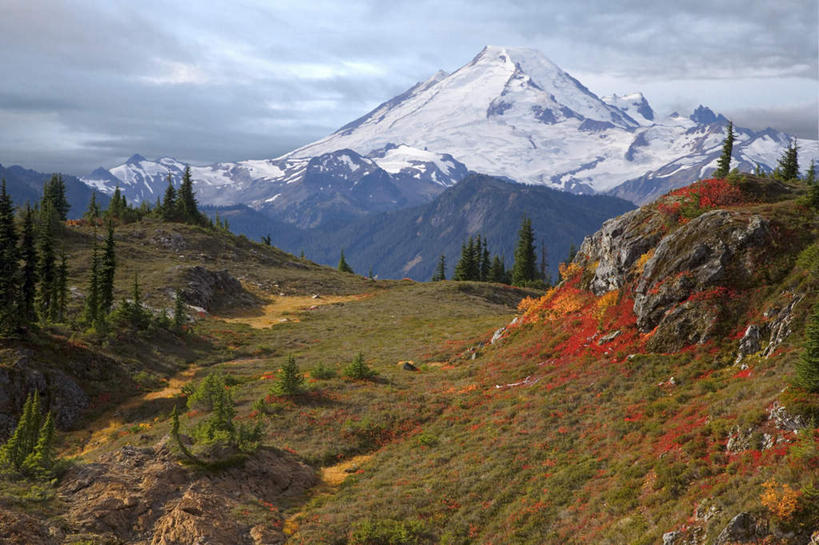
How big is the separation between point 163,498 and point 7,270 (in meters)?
31.3

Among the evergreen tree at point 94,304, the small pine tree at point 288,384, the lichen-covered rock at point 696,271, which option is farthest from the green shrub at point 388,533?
the evergreen tree at point 94,304

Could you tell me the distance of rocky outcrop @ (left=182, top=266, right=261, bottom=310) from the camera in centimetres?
7388

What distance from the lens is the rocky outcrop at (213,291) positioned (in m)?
73.9

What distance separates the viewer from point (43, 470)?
20.0 metres

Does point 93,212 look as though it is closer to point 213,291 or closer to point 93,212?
point 93,212

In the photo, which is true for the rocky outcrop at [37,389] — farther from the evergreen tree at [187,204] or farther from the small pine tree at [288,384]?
the evergreen tree at [187,204]

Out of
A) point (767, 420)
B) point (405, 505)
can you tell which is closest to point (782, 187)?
point (767, 420)

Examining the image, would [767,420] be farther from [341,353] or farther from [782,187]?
[341,353]

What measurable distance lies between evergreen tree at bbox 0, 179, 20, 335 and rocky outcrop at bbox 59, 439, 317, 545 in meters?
22.5

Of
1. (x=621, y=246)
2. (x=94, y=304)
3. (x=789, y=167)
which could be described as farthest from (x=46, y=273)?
(x=789, y=167)

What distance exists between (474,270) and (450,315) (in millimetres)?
58255

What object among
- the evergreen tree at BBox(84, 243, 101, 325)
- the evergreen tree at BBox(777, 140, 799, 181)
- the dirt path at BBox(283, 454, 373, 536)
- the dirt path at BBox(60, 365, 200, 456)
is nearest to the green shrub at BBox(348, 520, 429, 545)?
the dirt path at BBox(283, 454, 373, 536)

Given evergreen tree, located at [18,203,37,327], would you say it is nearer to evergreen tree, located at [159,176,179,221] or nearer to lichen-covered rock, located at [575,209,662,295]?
lichen-covered rock, located at [575,209,662,295]

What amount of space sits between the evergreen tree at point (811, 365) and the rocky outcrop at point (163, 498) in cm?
2077
